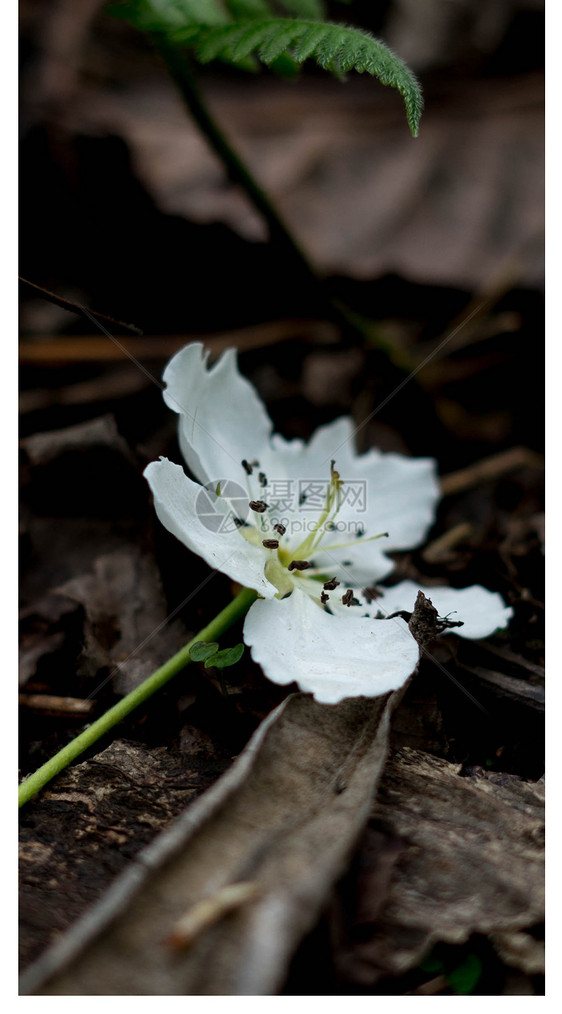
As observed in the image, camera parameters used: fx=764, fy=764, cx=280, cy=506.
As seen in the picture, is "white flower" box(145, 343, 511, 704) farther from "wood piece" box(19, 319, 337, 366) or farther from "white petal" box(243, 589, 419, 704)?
"wood piece" box(19, 319, 337, 366)

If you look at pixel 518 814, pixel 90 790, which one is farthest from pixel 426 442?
pixel 90 790

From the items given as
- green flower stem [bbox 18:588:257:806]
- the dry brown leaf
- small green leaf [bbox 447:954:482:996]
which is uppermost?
green flower stem [bbox 18:588:257:806]

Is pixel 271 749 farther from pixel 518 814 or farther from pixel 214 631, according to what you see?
pixel 518 814

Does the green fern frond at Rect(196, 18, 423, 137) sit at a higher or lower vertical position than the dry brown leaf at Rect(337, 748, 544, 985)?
higher

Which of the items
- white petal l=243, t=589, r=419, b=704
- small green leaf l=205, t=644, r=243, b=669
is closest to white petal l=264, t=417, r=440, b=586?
white petal l=243, t=589, r=419, b=704

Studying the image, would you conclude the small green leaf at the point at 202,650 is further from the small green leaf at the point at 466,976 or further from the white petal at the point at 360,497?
the small green leaf at the point at 466,976

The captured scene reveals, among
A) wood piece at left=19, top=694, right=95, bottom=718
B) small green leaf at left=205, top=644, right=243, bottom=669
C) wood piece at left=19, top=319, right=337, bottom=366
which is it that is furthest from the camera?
wood piece at left=19, top=319, right=337, bottom=366

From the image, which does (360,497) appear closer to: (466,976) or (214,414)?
(214,414)
